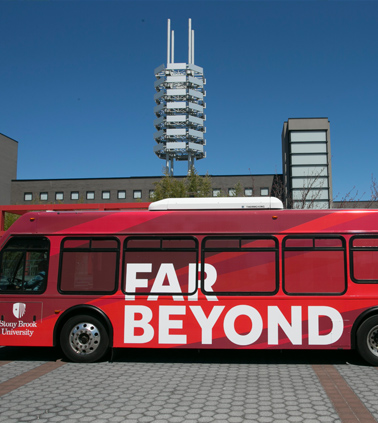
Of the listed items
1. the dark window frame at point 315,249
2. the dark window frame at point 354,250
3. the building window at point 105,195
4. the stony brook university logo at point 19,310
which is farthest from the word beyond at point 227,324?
the building window at point 105,195

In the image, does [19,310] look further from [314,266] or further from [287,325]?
[314,266]

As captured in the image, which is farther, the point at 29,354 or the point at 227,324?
the point at 29,354

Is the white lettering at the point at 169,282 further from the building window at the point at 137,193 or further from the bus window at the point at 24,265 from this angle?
the building window at the point at 137,193

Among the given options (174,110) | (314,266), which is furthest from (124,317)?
(174,110)

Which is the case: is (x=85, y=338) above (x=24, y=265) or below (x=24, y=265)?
below

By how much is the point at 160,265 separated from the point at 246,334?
77.3 inches

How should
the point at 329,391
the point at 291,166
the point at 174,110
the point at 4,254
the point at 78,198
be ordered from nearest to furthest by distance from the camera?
the point at 329,391
the point at 4,254
the point at 291,166
the point at 78,198
the point at 174,110

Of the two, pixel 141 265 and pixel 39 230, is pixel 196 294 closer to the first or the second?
pixel 141 265

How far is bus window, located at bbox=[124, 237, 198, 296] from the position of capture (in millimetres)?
7645

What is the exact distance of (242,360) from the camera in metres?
7.90

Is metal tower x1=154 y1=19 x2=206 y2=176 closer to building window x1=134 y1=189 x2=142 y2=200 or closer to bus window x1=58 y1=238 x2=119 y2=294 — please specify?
building window x1=134 y1=189 x2=142 y2=200

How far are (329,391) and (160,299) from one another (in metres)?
3.16

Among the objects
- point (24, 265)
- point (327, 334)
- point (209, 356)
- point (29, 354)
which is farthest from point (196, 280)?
point (29, 354)

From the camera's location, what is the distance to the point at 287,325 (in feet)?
24.3
